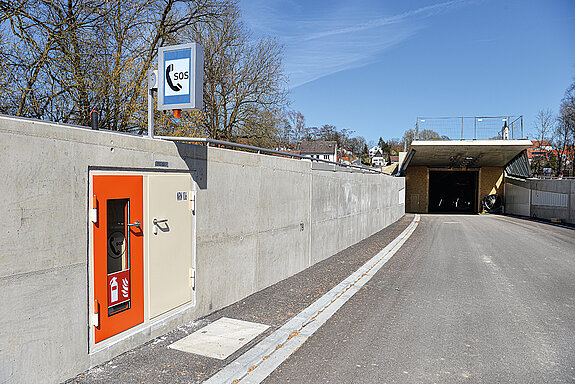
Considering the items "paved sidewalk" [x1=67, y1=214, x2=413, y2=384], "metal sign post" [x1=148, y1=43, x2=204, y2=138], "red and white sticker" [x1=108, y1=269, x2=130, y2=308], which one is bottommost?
"paved sidewalk" [x1=67, y1=214, x2=413, y2=384]

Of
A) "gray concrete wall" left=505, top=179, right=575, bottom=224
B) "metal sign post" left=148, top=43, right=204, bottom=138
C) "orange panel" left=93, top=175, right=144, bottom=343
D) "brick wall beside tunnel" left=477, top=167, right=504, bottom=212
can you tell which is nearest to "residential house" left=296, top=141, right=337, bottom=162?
"brick wall beside tunnel" left=477, top=167, right=504, bottom=212

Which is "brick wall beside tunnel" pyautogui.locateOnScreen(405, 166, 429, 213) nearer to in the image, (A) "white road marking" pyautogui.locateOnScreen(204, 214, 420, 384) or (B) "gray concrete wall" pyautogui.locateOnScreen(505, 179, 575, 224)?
(B) "gray concrete wall" pyautogui.locateOnScreen(505, 179, 575, 224)

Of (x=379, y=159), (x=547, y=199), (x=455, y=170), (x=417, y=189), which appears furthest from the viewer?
(x=379, y=159)

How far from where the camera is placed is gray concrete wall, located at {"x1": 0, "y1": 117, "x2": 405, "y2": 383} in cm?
318

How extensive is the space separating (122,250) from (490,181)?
37.7m

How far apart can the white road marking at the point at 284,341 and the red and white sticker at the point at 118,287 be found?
1271 millimetres

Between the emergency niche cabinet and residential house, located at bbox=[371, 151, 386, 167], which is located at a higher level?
residential house, located at bbox=[371, 151, 386, 167]

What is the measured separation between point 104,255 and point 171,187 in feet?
3.90

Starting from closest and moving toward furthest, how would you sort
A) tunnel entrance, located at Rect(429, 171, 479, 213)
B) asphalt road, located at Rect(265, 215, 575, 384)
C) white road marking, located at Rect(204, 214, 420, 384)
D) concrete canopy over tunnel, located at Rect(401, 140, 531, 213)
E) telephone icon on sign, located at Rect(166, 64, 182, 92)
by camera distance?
white road marking, located at Rect(204, 214, 420, 384) → asphalt road, located at Rect(265, 215, 575, 384) → telephone icon on sign, located at Rect(166, 64, 182, 92) → concrete canopy over tunnel, located at Rect(401, 140, 531, 213) → tunnel entrance, located at Rect(429, 171, 479, 213)

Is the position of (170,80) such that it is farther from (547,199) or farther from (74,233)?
(547,199)

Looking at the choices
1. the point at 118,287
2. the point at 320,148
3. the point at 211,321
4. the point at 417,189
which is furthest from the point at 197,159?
the point at 320,148

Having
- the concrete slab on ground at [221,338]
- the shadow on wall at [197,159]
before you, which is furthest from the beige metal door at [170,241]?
the concrete slab on ground at [221,338]

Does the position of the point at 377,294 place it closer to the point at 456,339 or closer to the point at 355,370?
the point at 456,339

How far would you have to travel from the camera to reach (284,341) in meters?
4.73
